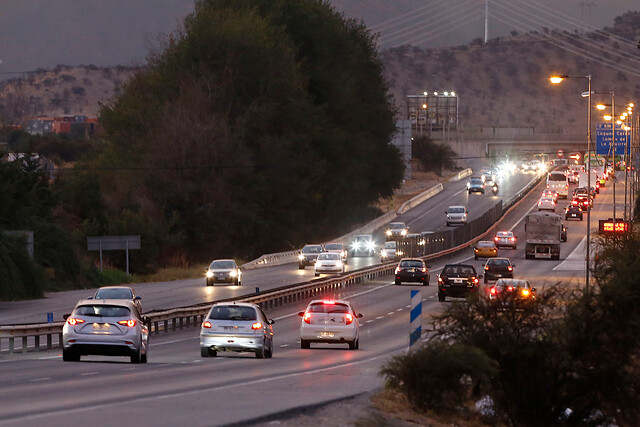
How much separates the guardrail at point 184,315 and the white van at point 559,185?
6562 centimetres

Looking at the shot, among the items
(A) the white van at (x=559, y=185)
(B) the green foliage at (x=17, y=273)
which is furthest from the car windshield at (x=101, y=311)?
(A) the white van at (x=559, y=185)

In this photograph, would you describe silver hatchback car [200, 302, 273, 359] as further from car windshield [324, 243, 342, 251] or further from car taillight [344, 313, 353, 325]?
car windshield [324, 243, 342, 251]

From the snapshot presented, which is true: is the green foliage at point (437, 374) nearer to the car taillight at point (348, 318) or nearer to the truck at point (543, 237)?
the car taillight at point (348, 318)

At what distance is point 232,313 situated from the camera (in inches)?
1153

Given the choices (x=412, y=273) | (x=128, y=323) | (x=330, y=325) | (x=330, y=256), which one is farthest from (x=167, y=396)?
(x=330, y=256)

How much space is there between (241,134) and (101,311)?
70.4 meters

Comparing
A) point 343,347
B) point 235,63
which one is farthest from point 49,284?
point 235,63

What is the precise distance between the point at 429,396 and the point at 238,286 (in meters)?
41.4

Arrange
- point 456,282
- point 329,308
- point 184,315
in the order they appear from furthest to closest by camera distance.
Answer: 1. point 456,282
2. point 184,315
3. point 329,308

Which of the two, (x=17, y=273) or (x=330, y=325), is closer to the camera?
(x=330, y=325)

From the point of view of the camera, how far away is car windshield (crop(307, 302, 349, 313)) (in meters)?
33.6

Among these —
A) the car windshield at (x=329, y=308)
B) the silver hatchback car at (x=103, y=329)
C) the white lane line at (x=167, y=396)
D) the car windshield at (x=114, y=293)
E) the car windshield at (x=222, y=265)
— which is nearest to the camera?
the white lane line at (x=167, y=396)

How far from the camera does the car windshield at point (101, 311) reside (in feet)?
82.0

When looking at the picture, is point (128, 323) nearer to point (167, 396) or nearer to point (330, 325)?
point (167, 396)
